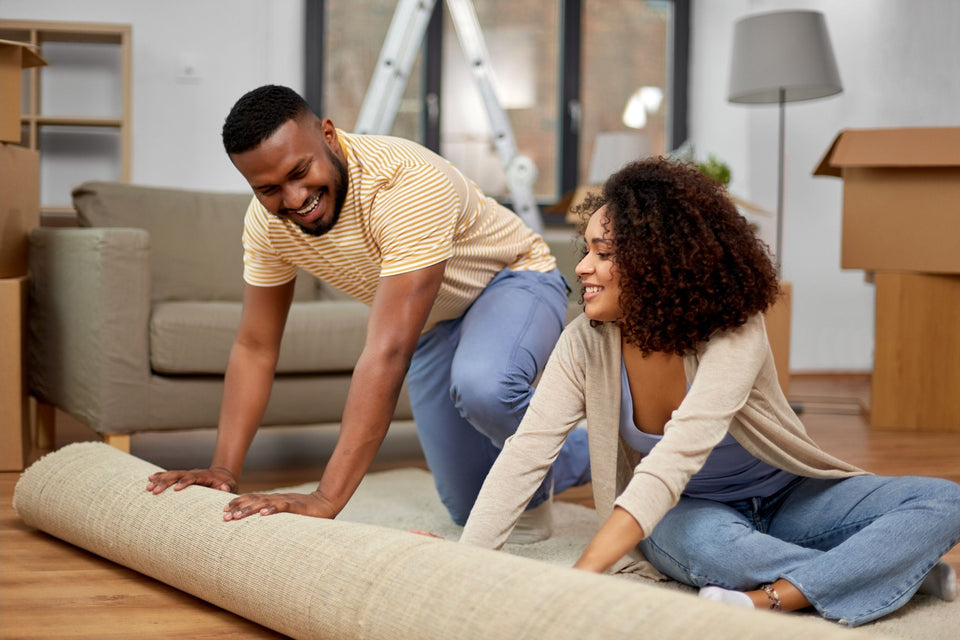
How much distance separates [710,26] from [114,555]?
167 inches

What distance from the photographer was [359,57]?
482 cm

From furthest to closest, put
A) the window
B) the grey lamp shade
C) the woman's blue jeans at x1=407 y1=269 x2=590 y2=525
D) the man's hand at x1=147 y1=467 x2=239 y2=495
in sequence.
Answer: the window
the grey lamp shade
the woman's blue jeans at x1=407 y1=269 x2=590 y2=525
the man's hand at x1=147 y1=467 x2=239 y2=495

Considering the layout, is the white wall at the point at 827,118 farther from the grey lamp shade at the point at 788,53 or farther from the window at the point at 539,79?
the grey lamp shade at the point at 788,53

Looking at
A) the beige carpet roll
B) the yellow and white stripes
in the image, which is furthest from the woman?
the yellow and white stripes

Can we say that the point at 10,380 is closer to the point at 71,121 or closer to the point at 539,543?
the point at 539,543

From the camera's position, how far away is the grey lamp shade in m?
3.74

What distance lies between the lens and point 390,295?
1.45 metres

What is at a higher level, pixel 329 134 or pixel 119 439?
pixel 329 134

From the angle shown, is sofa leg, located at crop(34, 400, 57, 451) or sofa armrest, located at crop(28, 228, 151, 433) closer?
sofa armrest, located at crop(28, 228, 151, 433)

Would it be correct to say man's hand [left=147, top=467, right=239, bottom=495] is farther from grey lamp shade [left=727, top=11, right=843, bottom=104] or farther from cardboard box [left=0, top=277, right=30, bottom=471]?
grey lamp shade [left=727, top=11, right=843, bottom=104]

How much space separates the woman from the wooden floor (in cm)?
36

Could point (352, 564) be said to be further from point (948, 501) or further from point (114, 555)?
point (948, 501)

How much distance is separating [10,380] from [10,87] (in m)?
0.72

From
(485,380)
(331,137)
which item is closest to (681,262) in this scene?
(485,380)
